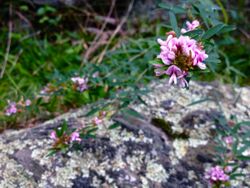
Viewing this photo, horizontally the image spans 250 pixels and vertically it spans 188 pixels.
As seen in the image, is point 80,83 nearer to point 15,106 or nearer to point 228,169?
point 15,106

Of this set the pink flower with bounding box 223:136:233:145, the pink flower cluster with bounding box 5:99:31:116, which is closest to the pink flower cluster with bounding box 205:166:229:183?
the pink flower with bounding box 223:136:233:145

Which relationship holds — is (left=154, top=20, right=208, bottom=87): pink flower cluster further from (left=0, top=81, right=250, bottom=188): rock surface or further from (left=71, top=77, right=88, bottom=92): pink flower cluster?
(left=71, top=77, right=88, bottom=92): pink flower cluster

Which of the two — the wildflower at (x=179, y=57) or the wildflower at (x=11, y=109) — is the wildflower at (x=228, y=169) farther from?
→ the wildflower at (x=11, y=109)

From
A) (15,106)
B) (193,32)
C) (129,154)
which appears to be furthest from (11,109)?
(193,32)

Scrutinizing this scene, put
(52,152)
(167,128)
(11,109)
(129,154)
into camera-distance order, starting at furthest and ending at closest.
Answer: (11,109), (167,128), (129,154), (52,152)

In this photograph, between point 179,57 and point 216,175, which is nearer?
point 179,57

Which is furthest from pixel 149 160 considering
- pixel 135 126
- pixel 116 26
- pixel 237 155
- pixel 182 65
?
pixel 116 26

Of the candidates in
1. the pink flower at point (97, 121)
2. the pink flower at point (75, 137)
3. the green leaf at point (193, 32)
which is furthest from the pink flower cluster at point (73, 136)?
the green leaf at point (193, 32)
